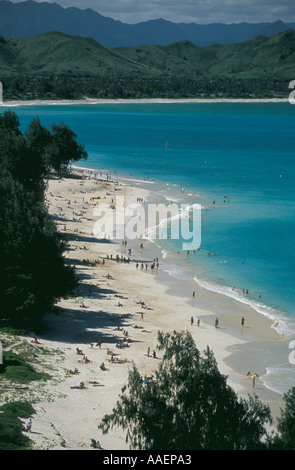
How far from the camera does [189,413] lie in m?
20.6

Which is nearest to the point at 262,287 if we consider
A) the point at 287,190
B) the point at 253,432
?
the point at 253,432

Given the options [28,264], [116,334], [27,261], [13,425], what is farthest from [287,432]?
[27,261]

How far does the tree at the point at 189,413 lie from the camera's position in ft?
66.1

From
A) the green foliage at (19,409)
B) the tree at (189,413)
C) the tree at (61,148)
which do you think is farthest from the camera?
the tree at (61,148)

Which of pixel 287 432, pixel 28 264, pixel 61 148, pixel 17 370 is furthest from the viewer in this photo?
pixel 61 148

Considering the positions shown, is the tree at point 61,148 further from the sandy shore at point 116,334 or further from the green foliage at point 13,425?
the green foliage at point 13,425

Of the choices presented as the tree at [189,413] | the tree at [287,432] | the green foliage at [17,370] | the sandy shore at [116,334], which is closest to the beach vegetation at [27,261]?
the sandy shore at [116,334]

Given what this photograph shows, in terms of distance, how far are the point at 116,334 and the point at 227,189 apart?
6176 centimetres

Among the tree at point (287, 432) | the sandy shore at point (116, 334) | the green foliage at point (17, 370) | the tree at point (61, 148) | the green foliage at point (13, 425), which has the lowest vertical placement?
the sandy shore at point (116, 334)

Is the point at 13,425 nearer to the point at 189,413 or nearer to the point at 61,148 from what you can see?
the point at 189,413

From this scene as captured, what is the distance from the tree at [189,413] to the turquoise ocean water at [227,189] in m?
23.3

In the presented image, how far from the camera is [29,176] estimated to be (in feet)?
173

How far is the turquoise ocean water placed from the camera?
5594 cm
